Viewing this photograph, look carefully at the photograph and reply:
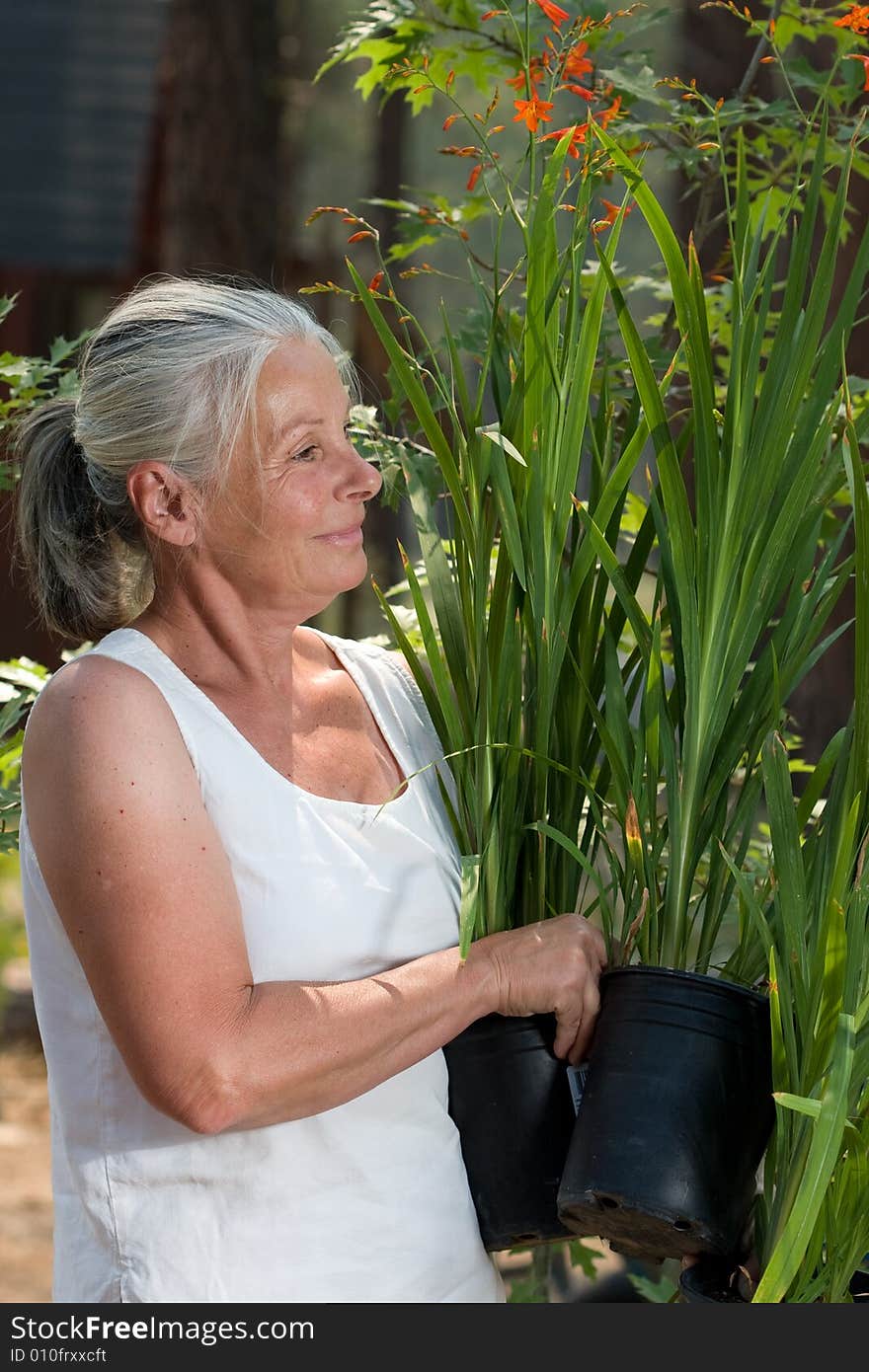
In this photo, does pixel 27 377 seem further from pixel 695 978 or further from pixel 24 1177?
pixel 24 1177

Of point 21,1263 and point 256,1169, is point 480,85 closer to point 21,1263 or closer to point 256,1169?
point 256,1169

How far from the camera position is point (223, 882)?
1424mm

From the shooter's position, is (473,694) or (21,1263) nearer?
(473,694)

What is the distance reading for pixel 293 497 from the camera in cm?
156

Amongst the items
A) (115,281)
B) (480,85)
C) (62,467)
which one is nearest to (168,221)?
(115,281)

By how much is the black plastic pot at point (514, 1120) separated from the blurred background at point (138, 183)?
183 cm

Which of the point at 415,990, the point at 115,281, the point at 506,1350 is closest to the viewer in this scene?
the point at 506,1350

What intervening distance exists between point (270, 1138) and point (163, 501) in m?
0.66

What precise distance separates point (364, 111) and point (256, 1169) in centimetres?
1466

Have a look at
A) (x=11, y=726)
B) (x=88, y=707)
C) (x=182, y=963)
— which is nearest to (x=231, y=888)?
(x=182, y=963)

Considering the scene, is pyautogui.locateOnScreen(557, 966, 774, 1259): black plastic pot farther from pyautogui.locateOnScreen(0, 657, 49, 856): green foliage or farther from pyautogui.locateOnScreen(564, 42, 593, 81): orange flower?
pyautogui.locateOnScreen(564, 42, 593, 81): orange flower

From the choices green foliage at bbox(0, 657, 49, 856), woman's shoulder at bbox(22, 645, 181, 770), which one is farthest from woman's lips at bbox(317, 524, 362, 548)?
green foliage at bbox(0, 657, 49, 856)

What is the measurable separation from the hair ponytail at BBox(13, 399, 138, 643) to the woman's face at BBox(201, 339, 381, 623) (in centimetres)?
16

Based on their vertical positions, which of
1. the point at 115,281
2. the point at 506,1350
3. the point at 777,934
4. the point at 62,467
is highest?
the point at 62,467
